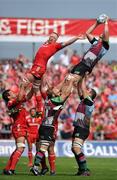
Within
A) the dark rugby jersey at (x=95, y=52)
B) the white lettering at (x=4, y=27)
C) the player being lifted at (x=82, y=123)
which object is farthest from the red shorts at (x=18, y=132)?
the white lettering at (x=4, y=27)

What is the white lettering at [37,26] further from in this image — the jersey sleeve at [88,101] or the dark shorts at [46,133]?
the dark shorts at [46,133]

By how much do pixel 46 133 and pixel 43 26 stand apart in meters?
18.1

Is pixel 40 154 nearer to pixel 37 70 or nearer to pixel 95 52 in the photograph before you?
pixel 95 52

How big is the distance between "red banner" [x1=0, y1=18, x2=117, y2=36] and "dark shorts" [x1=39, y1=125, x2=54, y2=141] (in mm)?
17006

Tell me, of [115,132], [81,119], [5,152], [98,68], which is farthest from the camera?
[98,68]

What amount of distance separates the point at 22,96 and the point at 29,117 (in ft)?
18.8

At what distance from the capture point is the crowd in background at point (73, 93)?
114 feet

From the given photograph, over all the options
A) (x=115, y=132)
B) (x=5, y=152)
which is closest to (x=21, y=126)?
(x=5, y=152)

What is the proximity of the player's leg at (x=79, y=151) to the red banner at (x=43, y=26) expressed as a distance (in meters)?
16.8

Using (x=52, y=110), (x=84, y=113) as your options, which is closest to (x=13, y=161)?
(x=52, y=110)

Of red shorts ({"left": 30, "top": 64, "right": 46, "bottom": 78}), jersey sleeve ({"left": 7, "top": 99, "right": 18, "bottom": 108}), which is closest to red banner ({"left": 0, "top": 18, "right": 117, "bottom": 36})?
red shorts ({"left": 30, "top": 64, "right": 46, "bottom": 78})

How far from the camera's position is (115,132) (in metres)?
35.2

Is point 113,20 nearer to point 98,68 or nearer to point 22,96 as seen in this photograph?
point 98,68

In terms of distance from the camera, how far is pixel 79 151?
19500 mm
